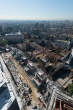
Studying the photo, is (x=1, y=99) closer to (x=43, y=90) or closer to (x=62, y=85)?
(x=43, y=90)

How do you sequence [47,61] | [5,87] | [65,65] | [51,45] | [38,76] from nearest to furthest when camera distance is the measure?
[5,87], [38,76], [65,65], [47,61], [51,45]

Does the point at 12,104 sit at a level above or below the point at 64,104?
below

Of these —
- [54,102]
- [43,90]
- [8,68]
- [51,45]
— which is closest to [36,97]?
[43,90]

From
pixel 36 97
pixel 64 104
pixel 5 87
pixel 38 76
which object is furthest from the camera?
pixel 38 76

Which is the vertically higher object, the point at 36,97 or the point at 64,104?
the point at 64,104

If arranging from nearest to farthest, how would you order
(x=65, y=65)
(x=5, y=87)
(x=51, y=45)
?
1. (x=5, y=87)
2. (x=65, y=65)
3. (x=51, y=45)

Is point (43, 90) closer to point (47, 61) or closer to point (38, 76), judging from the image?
point (38, 76)

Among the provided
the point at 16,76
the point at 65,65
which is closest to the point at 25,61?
the point at 16,76

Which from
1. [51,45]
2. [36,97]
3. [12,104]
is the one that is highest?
[51,45]

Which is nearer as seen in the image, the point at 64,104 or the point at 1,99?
the point at 64,104
